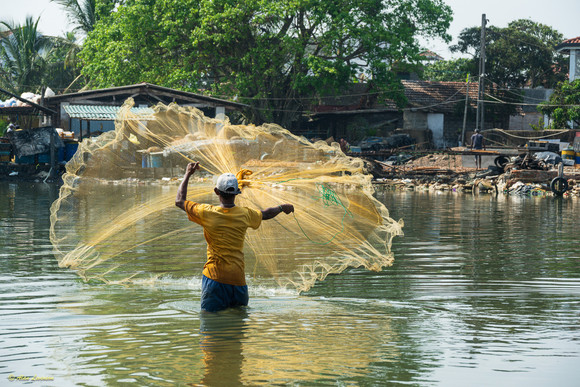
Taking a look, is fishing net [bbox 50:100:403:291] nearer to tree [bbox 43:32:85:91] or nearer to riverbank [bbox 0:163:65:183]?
riverbank [bbox 0:163:65:183]

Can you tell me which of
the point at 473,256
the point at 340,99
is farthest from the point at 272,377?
the point at 340,99

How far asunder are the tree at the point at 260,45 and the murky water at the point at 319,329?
25.4 meters

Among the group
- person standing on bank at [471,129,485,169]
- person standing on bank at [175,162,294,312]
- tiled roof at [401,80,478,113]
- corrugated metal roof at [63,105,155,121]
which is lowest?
person standing on bank at [175,162,294,312]

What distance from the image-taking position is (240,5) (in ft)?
114

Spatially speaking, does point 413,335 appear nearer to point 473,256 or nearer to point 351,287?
point 351,287

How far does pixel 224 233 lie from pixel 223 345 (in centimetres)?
103

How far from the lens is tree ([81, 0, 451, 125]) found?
35125 millimetres

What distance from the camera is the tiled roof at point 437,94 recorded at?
42781mm

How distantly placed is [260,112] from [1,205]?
19.9 m

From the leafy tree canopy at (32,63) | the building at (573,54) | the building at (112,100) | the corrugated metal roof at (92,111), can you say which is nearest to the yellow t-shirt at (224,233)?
the building at (112,100)

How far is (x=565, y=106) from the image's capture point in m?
37.4

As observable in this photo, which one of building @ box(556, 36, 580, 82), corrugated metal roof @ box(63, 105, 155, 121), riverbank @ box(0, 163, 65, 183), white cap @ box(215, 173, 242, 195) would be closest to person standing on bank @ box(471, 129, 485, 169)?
building @ box(556, 36, 580, 82)

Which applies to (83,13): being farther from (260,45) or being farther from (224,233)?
(224,233)

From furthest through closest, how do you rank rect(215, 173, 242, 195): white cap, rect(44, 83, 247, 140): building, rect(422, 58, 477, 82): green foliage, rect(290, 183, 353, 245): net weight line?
rect(422, 58, 477, 82): green foliage < rect(44, 83, 247, 140): building < rect(290, 183, 353, 245): net weight line < rect(215, 173, 242, 195): white cap
